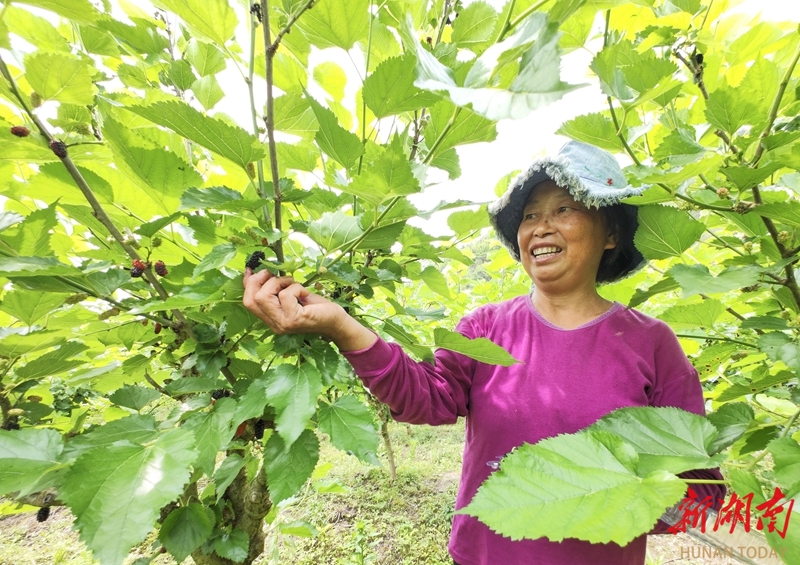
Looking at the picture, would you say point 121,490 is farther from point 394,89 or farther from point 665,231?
point 665,231

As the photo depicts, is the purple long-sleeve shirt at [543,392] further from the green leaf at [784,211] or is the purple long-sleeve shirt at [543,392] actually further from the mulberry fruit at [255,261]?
the green leaf at [784,211]

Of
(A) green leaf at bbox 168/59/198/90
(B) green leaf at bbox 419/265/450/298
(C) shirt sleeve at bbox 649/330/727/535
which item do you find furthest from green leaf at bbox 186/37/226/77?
(C) shirt sleeve at bbox 649/330/727/535

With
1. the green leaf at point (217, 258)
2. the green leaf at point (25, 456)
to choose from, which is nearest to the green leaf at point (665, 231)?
the green leaf at point (217, 258)

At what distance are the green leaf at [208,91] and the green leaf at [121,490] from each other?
0.55 metres

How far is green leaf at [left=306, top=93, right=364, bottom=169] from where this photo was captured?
462mm

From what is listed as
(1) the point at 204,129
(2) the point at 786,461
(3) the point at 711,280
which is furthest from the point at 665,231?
(1) the point at 204,129

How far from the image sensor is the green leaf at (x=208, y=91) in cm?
64

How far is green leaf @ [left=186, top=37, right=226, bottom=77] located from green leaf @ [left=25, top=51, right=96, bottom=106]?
0.76ft

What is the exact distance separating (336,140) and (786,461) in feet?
1.99

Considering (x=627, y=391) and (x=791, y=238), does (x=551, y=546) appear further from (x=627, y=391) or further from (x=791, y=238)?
(x=791, y=238)

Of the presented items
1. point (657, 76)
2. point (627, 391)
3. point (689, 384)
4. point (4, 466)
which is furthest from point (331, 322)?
point (689, 384)

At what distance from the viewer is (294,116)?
0.61m

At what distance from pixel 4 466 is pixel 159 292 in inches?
8.9

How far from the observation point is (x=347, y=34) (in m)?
0.56
